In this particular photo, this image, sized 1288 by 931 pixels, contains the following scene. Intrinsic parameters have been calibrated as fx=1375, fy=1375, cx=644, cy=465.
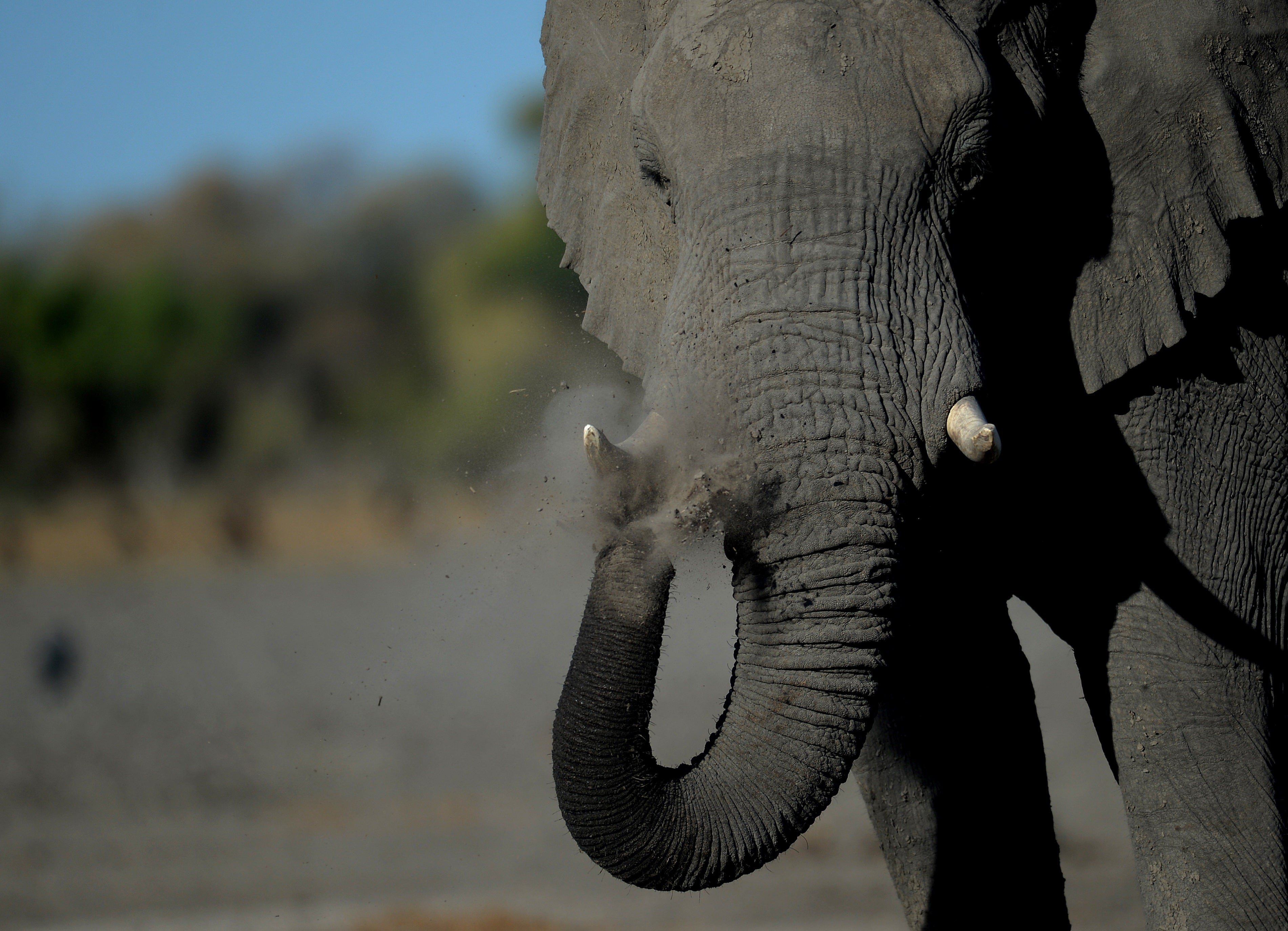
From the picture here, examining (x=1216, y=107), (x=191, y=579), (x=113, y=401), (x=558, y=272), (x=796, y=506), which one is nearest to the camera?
(x=796, y=506)

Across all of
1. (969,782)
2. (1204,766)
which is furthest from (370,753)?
(1204,766)

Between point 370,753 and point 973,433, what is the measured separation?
21.4 feet

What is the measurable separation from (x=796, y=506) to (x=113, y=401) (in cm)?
1466

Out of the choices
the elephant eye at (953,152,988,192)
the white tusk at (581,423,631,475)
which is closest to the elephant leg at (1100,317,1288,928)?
the elephant eye at (953,152,988,192)

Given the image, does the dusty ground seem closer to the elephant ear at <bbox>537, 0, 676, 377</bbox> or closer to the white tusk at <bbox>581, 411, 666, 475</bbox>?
the white tusk at <bbox>581, 411, 666, 475</bbox>

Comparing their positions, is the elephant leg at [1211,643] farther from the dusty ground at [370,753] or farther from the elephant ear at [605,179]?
the elephant ear at [605,179]

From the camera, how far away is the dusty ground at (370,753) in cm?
468

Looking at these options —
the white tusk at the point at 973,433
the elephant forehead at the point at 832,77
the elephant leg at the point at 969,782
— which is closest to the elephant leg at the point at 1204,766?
the elephant leg at the point at 969,782

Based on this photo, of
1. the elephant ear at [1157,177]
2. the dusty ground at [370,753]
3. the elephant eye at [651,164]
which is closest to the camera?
the elephant eye at [651,164]

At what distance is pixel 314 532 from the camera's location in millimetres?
13008

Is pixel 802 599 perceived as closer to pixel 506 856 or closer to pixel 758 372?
pixel 758 372

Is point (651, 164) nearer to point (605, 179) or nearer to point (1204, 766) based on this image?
point (605, 179)

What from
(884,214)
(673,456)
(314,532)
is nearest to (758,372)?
(673,456)

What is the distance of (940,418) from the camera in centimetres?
191
